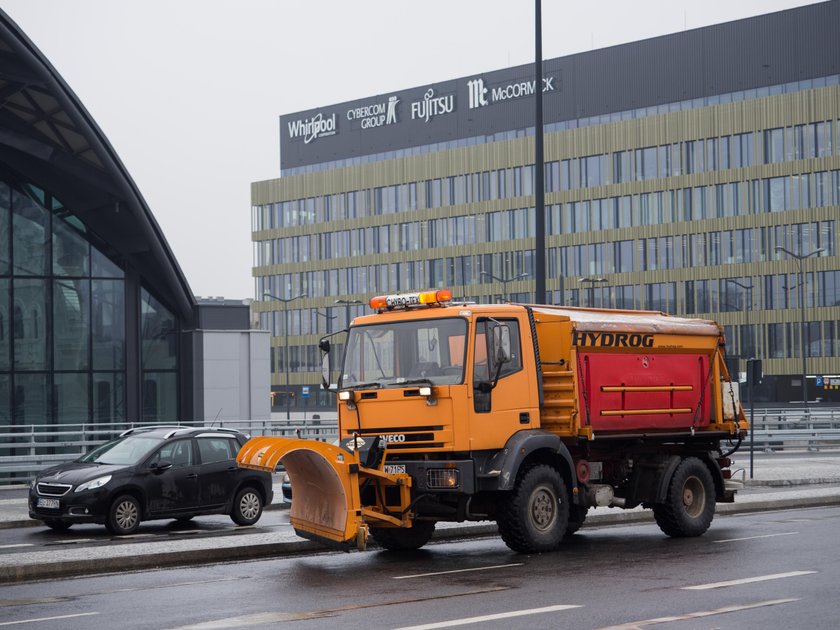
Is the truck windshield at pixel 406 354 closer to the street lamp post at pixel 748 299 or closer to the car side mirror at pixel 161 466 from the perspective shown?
the car side mirror at pixel 161 466

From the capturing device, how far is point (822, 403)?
7975 cm

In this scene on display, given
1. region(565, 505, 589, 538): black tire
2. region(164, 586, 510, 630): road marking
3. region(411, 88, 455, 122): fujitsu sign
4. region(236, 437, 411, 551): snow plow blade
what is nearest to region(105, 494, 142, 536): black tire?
region(236, 437, 411, 551): snow plow blade

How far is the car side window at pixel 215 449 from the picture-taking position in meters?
19.4

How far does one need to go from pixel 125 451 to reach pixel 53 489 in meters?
1.28

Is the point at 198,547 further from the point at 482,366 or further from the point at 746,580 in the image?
the point at 746,580

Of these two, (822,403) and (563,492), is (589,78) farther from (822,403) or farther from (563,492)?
(563,492)

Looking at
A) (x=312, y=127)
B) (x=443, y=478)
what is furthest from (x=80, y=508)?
(x=312, y=127)

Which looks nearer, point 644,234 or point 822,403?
point 822,403

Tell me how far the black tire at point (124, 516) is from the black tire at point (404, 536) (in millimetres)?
4281

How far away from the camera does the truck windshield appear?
14320 millimetres

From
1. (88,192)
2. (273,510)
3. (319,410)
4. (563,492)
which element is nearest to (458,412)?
(563,492)

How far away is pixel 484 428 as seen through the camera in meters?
14.2

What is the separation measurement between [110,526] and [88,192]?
1958 centimetres

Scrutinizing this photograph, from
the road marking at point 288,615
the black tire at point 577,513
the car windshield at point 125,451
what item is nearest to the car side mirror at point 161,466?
the car windshield at point 125,451
